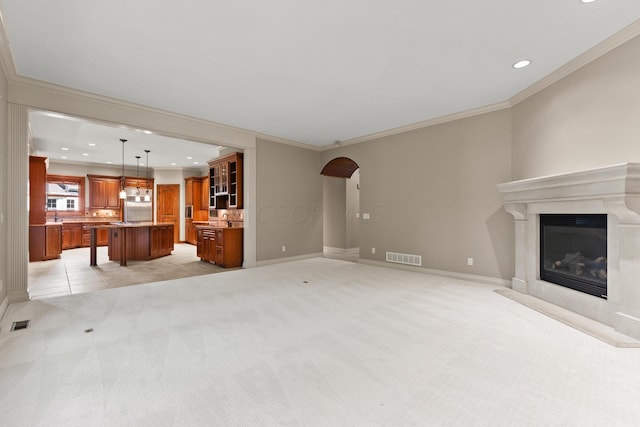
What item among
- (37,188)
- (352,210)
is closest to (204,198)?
(37,188)

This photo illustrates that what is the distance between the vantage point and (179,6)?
94.5 inches

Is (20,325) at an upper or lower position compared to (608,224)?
lower

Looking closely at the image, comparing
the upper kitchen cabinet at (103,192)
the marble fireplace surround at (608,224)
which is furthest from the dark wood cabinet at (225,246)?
the upper kitchen cabinet at (103,192)

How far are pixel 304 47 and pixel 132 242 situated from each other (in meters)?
6.52

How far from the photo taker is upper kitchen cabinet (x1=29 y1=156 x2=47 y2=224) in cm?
635

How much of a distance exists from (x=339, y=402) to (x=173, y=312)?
2.46 metres

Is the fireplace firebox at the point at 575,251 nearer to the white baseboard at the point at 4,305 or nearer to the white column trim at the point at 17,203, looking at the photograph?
the white baseboard at the point at 4,305

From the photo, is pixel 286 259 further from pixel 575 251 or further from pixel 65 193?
pixel 65 193

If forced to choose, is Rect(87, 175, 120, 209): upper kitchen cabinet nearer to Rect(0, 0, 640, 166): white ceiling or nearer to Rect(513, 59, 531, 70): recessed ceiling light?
Rect(0, 0, 640, 166): white ceiling

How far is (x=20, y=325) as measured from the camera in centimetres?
294

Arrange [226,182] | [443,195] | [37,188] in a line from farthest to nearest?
[226,182]
[37,188]
[443,195]

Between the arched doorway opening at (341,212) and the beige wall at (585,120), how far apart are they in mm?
4585

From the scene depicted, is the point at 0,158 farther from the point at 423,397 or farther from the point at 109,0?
the point at 423,397

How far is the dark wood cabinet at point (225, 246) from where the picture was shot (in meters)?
6.12
